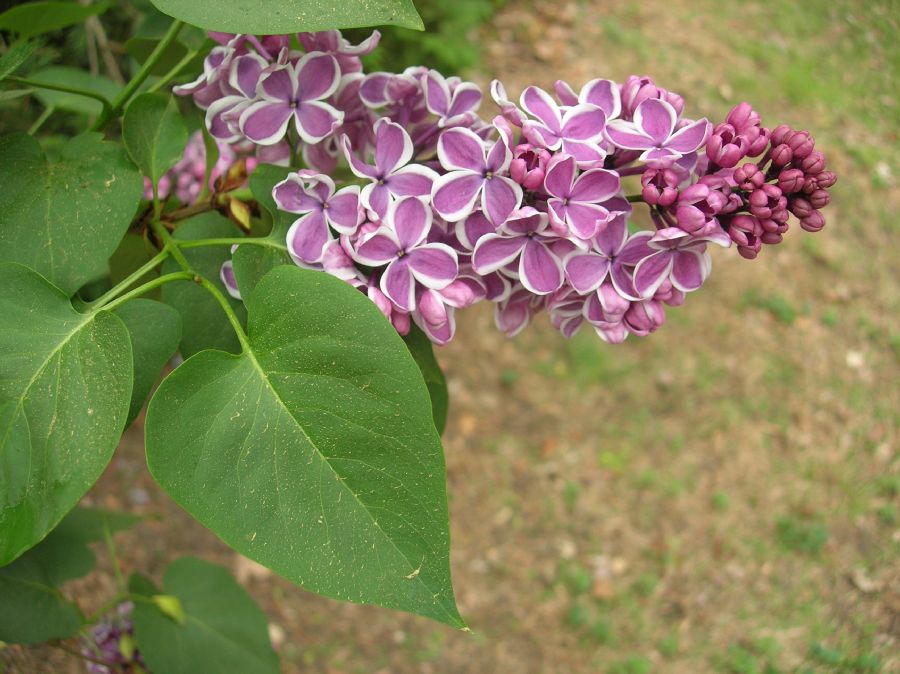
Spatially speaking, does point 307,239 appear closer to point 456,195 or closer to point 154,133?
point 456,195

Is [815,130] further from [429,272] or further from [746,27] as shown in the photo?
[429,272]

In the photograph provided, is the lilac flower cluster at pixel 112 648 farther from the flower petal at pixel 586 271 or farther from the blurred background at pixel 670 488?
the flower petal at pixel 586 271

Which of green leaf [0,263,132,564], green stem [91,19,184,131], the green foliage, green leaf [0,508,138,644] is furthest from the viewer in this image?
the green foliage

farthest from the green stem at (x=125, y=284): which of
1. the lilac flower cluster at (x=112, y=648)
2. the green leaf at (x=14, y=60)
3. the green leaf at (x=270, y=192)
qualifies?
the lilac flower cluster at (x=112, y=648)

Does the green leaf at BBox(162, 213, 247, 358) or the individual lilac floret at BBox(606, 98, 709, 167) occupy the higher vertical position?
the individual lilac floret at BBox(606, 98, 709, 167)

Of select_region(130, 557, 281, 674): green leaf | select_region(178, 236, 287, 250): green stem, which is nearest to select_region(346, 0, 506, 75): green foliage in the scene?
select_region(130, 557, 281, 674): green leaf

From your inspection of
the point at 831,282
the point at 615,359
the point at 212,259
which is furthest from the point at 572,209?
the point at 831,282

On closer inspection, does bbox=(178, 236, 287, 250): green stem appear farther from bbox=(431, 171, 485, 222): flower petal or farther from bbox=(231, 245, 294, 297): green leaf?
bbox=(431, 171, 485, 222): flower petal

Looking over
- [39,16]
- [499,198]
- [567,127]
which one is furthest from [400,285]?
[39,16]
